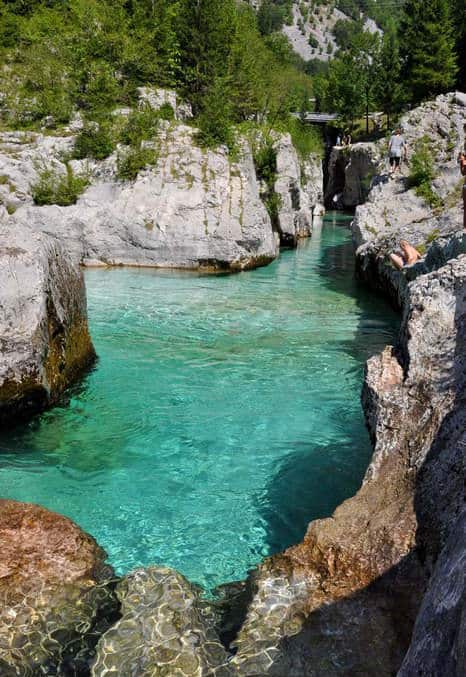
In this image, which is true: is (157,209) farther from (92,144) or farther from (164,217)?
(92,144)

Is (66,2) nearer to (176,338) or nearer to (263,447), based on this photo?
(176,338)

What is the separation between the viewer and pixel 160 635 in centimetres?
398

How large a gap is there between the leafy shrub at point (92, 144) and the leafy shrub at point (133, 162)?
659mm

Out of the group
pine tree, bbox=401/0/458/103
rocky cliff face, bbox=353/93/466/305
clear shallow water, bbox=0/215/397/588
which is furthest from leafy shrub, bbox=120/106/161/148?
pine tree, bbox=401/0/458/103

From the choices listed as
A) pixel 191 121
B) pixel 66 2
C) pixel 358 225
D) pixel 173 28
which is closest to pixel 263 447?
pixel 358 225

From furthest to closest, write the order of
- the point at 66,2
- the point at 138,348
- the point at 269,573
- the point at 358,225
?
1. the point at 66,2
2. the point at 358,225
3. the point at 138,348
4. the point at 269,573

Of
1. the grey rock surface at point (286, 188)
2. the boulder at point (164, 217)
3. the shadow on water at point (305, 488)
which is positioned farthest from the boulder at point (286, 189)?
the shadow on water at point (305, 488)

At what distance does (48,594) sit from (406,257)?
964 cm

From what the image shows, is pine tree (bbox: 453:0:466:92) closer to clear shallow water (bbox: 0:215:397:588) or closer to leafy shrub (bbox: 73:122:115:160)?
leafy shrub (bbox: 73:122:115:160)

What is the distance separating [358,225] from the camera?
680 inches

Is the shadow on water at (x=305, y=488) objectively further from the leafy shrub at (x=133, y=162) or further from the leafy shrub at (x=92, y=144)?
the leafy shrub at (x=92, y=144)

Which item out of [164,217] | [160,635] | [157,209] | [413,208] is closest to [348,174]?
[157,209]

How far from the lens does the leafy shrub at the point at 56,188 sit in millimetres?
19359

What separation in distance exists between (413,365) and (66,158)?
1801cm
